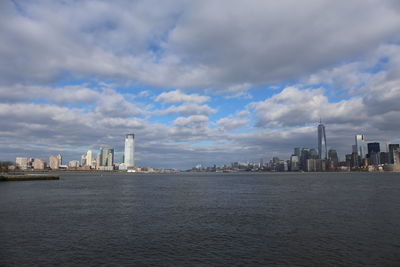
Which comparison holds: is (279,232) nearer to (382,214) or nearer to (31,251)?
(382,214)

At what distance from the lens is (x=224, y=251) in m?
29.2

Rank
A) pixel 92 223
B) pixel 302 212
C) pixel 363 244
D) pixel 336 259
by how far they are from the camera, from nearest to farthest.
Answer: pixel 336 259 < pixel 363 244 < pixel 92 223 < pixel 302 212

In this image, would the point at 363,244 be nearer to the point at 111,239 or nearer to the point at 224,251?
the point at 224,251

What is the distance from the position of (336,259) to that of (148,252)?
17950 millimetres

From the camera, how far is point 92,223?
42875 mm

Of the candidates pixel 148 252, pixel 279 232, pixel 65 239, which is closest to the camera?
pixel 148 252

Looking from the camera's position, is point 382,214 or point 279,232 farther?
point 382,214

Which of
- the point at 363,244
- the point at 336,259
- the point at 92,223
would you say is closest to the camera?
the point at 336,259

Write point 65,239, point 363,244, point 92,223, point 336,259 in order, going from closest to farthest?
point 336,259 < point 363,244 < point 65,239 < point 92,223

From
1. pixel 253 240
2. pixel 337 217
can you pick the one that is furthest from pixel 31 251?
pixel 337 217

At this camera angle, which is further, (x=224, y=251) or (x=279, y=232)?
(x=279, y=232)

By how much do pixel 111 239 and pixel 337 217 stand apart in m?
35.0

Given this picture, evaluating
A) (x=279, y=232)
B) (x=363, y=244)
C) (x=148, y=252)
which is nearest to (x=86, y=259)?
(x=148, y=252)

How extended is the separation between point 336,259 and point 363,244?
702 cm
